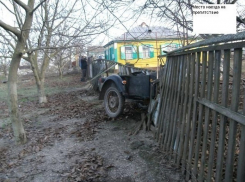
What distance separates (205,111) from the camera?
2654 mm

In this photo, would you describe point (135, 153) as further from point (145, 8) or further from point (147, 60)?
point (147, 60)

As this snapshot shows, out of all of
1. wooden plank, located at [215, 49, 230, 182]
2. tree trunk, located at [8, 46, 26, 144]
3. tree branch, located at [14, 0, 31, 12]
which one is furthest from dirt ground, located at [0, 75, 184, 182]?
tree branch, located at [14, 0, 31, 12]

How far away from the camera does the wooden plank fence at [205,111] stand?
2.02 meters

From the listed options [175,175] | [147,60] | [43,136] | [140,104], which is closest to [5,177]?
[43,136]

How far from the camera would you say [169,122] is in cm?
394

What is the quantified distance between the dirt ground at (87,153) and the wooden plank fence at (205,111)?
0.42 meters

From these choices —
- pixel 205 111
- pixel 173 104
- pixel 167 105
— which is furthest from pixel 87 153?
pixel 205 111

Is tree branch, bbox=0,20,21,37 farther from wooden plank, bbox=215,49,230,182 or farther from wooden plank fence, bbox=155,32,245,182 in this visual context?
wooden plank, bbox=215,49,230,182

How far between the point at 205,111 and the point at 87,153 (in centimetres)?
255

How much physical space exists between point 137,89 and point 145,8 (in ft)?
8.08

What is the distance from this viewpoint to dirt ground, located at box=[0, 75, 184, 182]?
11.7ft

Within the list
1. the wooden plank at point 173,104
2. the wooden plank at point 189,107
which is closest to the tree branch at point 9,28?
the wooden plank at point 173,104

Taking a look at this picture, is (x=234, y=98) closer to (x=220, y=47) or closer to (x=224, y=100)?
(x=224, y=100)

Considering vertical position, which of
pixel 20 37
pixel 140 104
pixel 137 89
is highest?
pixel 20 37
